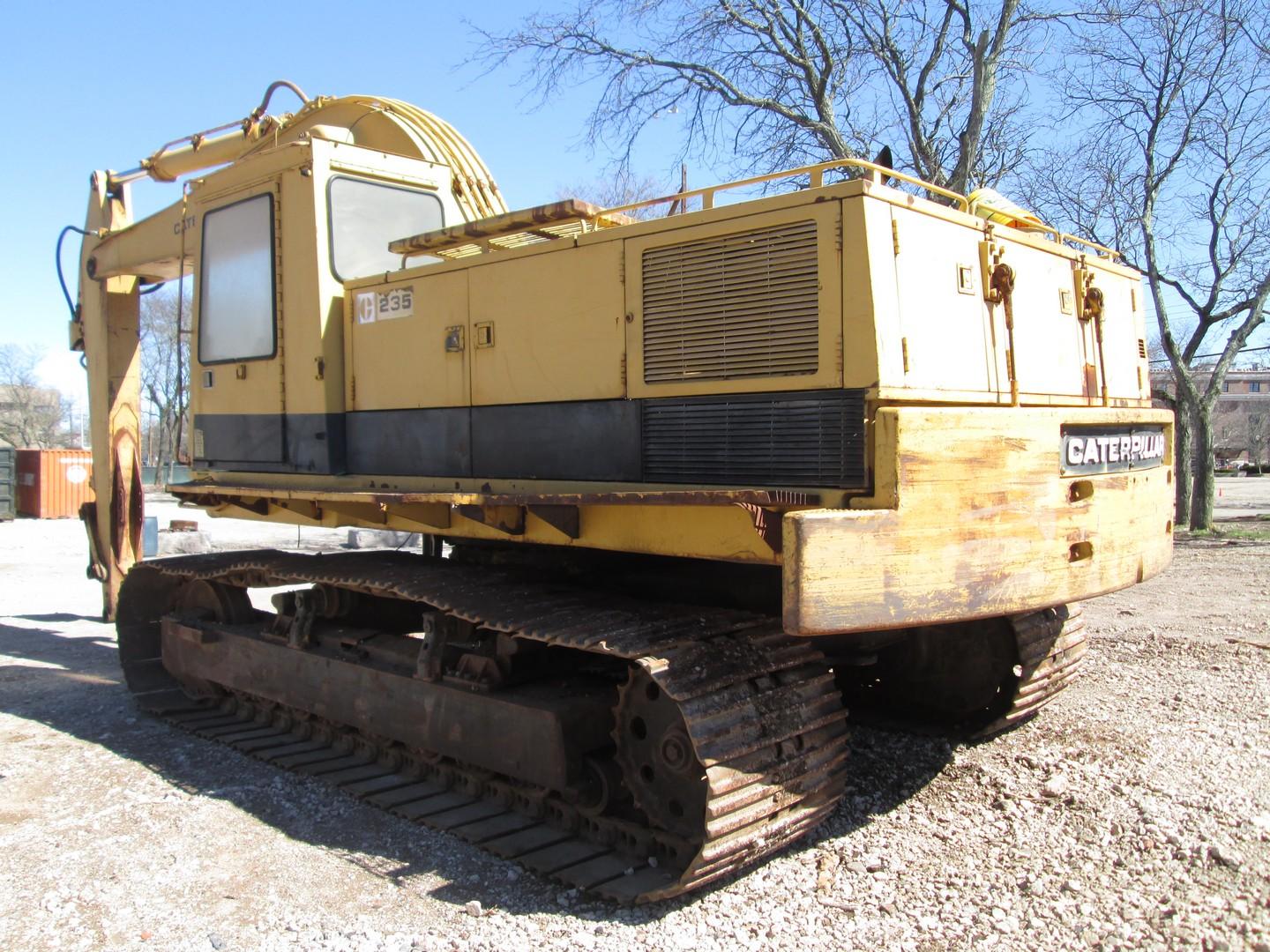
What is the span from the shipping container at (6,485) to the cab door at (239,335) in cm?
2087

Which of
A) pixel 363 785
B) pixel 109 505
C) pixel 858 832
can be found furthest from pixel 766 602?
pixel 109 505

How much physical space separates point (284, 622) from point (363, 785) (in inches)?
50.0

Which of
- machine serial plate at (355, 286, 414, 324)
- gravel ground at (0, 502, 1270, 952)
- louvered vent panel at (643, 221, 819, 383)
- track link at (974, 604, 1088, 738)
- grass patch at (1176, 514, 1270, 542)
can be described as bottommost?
gravel ground at (0, 502, 1270, 952)

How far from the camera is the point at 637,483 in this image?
4.24m

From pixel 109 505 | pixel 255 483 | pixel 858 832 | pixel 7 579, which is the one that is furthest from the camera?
pixel 7 579

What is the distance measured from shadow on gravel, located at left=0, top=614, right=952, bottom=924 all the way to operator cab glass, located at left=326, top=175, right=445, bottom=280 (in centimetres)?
262

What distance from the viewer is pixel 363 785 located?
16.5ft

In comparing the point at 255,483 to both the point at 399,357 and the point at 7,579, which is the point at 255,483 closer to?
the point at 399,357

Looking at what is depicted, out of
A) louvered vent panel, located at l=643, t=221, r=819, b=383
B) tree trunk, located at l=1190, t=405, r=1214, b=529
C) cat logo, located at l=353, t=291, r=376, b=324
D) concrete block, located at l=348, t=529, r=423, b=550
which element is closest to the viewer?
louvered vent panel, located at l=643, t=221, r=819, b=383

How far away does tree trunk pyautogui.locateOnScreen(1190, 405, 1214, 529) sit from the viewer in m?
16.1

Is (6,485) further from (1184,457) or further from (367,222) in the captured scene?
(1184,457)

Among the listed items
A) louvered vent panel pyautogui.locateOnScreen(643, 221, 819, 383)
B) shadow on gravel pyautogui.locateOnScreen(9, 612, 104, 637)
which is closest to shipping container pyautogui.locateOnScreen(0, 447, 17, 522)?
shadow on gravel pyautogui.locateOnScreen(9, 612, 104, 637)

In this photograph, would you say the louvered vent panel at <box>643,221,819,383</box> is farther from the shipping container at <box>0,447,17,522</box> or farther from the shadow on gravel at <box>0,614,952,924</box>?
the shipping container at <box>0,447,17,522</box>

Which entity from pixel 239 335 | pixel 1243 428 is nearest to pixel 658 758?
pixel 239 335
